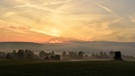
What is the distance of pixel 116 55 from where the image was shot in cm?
8419

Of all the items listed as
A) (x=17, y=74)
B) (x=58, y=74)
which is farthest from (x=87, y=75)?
(x=17, y=74)

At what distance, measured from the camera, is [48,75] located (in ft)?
101

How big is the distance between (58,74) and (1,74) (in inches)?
246

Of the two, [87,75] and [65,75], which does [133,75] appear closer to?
[87,75]

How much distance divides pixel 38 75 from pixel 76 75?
13.6 feet

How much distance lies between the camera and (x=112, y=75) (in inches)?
1240

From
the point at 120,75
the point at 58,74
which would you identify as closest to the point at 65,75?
the point at 58,74

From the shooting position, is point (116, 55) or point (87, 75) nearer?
point (87, 75)

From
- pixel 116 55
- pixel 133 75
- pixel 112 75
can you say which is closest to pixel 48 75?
pixel 112 75

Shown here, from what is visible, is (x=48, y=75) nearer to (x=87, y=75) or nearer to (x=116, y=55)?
(x=87, y=75)

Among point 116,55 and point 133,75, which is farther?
point 116,55

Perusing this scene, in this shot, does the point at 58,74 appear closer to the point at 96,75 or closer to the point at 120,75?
the point at 96,75

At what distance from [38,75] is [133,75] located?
34.6ft

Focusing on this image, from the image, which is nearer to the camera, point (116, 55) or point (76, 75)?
point (76, 75)
